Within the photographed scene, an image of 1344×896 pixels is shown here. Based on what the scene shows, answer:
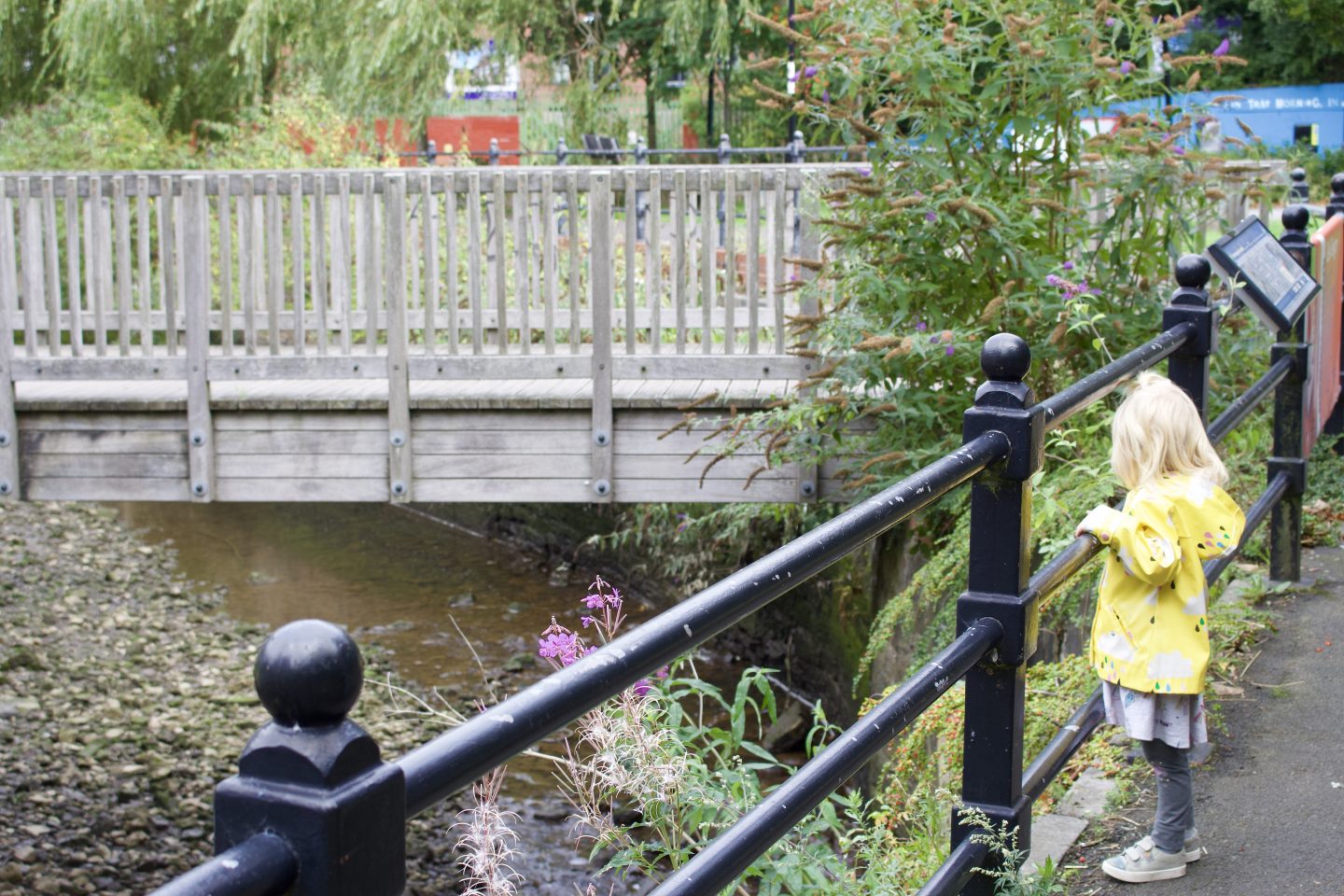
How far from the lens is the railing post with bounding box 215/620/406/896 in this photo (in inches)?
42.9

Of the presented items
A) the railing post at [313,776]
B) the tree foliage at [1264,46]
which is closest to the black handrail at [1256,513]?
the railing post at [313,776]

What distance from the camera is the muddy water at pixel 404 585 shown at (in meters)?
9.90

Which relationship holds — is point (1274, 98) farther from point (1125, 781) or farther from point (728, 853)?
point (728, 853)

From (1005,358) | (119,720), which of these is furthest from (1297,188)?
(119,720)

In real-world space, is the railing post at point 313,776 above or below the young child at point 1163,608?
above

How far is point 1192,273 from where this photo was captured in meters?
4.07

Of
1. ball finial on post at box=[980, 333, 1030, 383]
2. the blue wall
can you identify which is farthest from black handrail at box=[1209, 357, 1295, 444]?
the blue wall

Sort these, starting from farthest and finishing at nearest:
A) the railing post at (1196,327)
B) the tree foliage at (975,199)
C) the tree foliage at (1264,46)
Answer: the tree foliage at (1264,46)
the tree foliage at (975,199)
the railing post at (1196,327)

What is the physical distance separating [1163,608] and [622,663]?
2.17m

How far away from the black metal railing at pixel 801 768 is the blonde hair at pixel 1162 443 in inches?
4.4

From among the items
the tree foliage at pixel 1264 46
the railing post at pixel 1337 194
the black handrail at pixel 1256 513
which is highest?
the tree foliage at pixel 1264 46

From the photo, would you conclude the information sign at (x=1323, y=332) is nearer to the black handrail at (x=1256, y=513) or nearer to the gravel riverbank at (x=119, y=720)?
the black handrail at (x=1256, y=513)

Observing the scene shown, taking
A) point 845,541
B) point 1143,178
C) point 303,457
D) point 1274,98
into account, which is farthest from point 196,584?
point 1274,98

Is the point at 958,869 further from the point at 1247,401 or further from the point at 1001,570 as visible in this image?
the point at 1247,401
